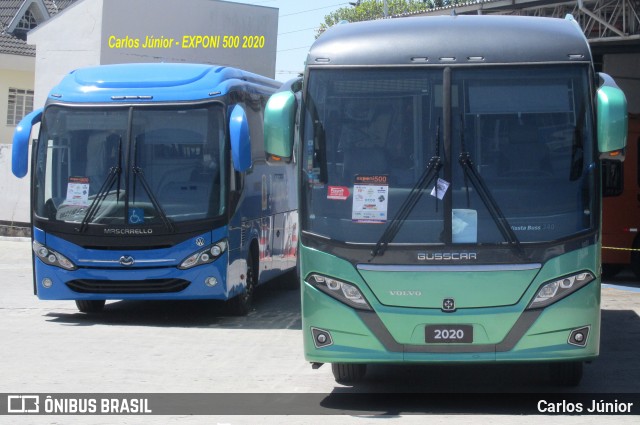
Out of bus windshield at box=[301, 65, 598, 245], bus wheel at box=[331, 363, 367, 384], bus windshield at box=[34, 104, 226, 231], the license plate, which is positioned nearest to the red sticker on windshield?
bus windshield at box=[301, 65, 598, 245]

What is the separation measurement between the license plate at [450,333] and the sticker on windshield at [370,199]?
94 centimetres

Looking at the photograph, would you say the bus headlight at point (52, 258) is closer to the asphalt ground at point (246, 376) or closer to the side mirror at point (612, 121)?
the asphalt ground at point (246, 376)

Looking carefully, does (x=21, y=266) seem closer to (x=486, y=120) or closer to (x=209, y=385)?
(x=209, y=385)

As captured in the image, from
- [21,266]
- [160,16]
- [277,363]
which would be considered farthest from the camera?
[160,16]

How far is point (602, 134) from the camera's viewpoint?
841cm

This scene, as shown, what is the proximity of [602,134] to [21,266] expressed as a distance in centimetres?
1603

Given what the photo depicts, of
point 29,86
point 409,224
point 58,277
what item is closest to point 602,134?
point 409,224

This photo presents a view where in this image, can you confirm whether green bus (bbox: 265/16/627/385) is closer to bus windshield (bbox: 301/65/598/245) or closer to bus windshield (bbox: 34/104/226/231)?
bus windshield (bbox: 301/65/598/245)

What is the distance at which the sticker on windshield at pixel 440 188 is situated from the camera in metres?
8.42

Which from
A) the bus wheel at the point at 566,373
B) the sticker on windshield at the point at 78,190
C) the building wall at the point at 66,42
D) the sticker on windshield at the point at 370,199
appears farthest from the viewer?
the building wall at the point at 66,42

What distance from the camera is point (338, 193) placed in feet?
28.3

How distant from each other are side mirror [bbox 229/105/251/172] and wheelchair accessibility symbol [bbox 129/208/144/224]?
1292 millimetres

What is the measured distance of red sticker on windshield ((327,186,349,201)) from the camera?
8.62m

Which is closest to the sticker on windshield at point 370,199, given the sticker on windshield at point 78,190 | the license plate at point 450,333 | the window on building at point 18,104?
the license plate at point 450,333
